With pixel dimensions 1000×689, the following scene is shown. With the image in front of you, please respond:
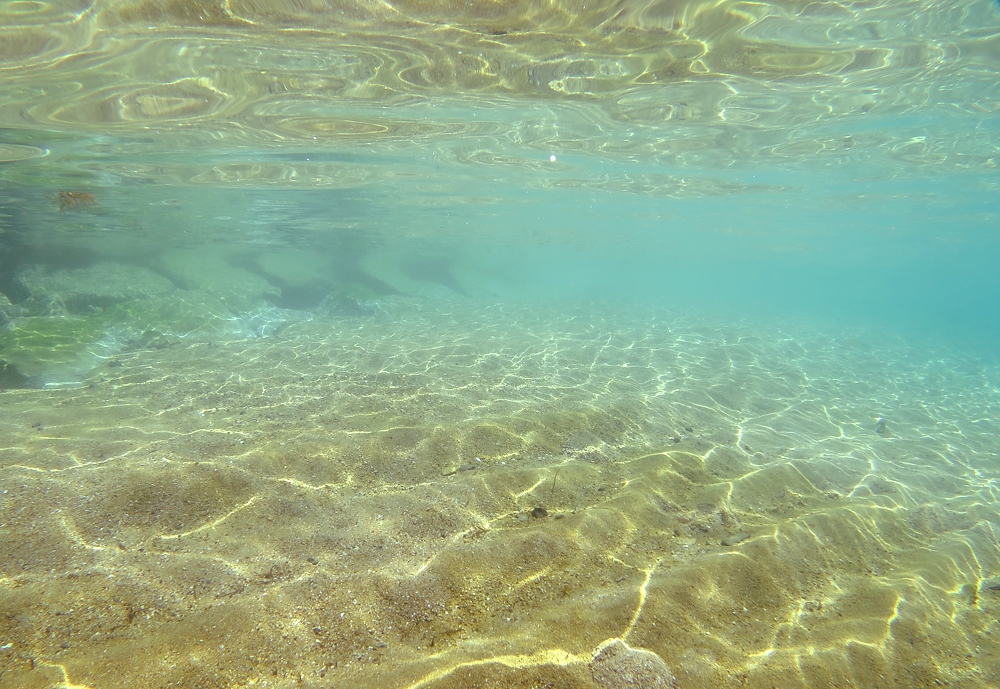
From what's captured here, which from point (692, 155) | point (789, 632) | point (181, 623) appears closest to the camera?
point (181, 623)

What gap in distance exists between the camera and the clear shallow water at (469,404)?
8.73 feet

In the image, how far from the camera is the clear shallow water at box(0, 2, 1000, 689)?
2.66 metres

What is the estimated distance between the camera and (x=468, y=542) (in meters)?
3.54

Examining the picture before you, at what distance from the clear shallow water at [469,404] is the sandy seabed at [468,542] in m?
0.03

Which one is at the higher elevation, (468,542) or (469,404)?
(468,542)

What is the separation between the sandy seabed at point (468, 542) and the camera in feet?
7.91

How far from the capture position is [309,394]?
7566 millimetres

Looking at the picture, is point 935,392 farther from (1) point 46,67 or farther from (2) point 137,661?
(1) point 46,67

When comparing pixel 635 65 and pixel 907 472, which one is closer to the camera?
pixel 907 472

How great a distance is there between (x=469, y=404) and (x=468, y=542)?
3819 millimetres

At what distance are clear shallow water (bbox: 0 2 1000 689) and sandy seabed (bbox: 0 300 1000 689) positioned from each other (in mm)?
30

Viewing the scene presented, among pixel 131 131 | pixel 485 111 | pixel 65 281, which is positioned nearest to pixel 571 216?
pixel 485 111

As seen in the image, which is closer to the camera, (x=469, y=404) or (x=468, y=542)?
(x=468, y=542)

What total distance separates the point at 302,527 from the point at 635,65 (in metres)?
9.90
